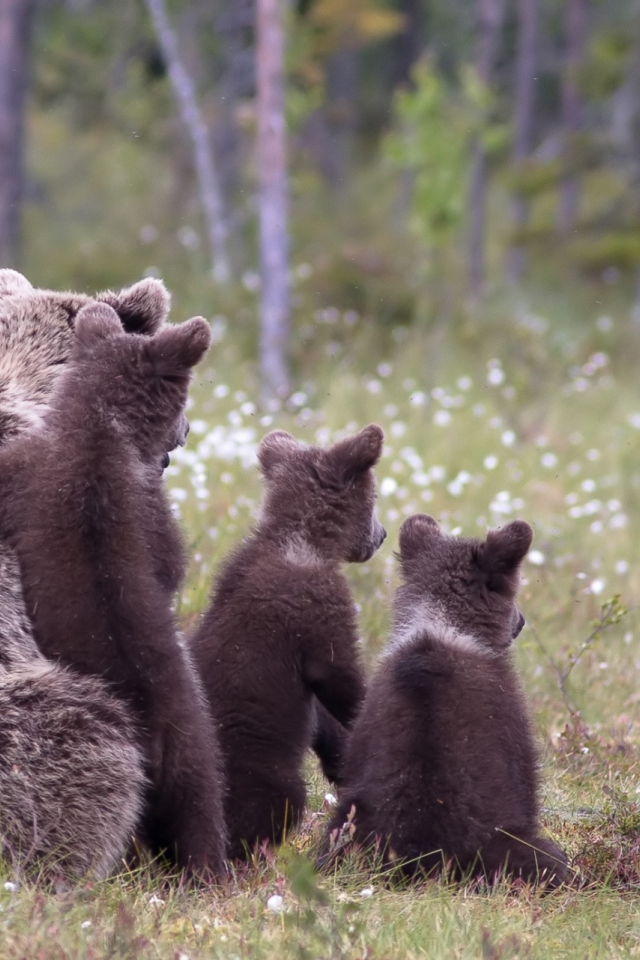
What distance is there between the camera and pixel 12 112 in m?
17.0

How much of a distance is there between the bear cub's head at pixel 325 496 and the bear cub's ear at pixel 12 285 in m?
1.10

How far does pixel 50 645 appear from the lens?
4125mm

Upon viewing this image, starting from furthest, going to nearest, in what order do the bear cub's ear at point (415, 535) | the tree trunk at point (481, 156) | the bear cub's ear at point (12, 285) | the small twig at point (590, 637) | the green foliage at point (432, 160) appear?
the tree trunk at point (481, 156) < the green foliage at point (432, 160) < the small twig at point (590, 637) < the bear cub's ear at point (12, 285) < the bear cub's ear at point (415, 535)

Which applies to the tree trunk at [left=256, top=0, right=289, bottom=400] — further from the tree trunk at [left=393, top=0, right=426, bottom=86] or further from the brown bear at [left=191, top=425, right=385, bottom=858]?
the tree trunk at [left=393, top=0, right=426, bottom=86]

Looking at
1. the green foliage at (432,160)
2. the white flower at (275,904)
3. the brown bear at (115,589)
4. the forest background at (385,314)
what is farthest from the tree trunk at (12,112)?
the white flower at (275,904)

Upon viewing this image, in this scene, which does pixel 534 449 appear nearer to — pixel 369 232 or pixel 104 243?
pixel 104 243

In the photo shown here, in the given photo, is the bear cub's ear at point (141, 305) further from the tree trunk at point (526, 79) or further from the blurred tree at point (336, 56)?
the tree trunk at point (526, 79)

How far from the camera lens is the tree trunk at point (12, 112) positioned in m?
16.5

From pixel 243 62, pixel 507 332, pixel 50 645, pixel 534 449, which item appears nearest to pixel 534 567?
pixel 534 449

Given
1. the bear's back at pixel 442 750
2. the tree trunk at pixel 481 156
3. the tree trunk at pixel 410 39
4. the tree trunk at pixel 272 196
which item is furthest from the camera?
the tree trunk at pixel 410 39

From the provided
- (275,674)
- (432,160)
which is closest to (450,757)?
(275,674)

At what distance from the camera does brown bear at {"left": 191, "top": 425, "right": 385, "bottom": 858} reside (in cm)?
452

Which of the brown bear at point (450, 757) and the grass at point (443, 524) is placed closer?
the grass at point (443, 524)

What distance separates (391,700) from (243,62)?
20067mm
